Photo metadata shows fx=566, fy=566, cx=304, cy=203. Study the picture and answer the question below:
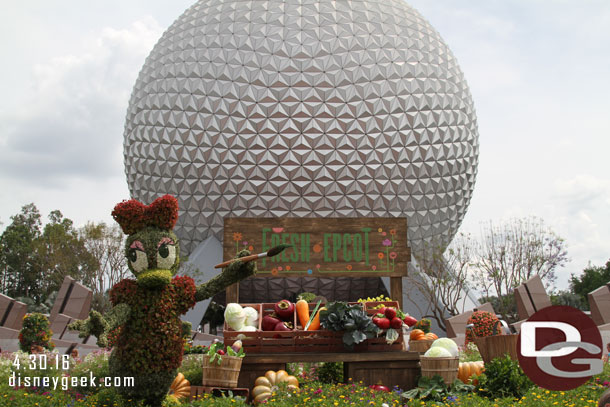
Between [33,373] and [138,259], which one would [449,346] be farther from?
[33,373]

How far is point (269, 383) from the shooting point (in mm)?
7789

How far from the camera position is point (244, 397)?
303 inches

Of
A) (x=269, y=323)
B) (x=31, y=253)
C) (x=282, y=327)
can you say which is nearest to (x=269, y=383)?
(x=282, y=327)

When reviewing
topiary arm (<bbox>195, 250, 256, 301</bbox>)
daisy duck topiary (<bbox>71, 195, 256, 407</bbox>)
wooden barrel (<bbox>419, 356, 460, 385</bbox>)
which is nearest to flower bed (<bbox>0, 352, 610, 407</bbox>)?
wooden barrel (<bbox>419, 356, 460, 385</bbox>)

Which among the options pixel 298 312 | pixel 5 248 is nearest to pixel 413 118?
pixel 298 312

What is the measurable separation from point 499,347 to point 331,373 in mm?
2654

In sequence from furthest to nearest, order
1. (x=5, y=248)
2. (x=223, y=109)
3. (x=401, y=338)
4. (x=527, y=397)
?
1. (x=5, y=248)
2. (x=223, y=109)
3. (x=401, y=338)
4. (x=527, y=397)

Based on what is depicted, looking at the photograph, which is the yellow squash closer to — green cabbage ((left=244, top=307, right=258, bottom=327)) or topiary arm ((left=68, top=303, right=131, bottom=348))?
green cabbage ((left=244, top=307, right=258, bottom=327))

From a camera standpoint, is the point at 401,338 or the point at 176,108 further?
the point at 176,108

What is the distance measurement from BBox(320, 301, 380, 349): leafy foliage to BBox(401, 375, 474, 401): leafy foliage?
956mm

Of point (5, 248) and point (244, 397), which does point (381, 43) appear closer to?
point (244, 397)

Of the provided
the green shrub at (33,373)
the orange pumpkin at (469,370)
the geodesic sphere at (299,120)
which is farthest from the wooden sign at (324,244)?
the geodesic sphere at (299,120)

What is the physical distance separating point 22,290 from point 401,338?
44762mm

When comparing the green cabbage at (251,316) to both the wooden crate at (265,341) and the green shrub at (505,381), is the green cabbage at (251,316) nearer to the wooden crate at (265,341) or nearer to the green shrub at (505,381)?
the wooden crate at (265,341)
